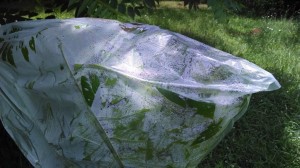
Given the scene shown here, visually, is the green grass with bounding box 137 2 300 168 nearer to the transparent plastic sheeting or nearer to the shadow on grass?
the shadow on grass

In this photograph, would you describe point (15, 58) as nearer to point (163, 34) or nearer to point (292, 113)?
point (163, 34)

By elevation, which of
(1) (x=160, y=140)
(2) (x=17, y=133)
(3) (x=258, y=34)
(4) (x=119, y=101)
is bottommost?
(3) (x=258, y=34)

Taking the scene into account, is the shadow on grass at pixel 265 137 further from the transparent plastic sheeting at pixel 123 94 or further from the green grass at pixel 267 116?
the transparent plastic sheeting at pixel 123 94

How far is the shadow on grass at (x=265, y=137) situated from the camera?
8.65ft

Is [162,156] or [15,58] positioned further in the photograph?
[15,58]

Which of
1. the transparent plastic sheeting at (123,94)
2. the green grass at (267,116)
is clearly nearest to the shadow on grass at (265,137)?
the green grass at (267,116)

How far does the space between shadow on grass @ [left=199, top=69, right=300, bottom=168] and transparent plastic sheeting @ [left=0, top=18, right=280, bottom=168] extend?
1240 mm

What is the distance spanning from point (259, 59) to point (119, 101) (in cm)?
316

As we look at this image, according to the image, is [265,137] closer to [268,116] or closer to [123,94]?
[268,116]

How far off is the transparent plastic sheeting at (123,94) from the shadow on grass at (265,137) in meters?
1.24

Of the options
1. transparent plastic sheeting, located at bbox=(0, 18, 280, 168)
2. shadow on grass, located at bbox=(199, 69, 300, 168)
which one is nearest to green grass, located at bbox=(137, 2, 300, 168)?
shadow on grass, located at bbox=(199, 69, 300, 168)

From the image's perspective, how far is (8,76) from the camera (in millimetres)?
1625

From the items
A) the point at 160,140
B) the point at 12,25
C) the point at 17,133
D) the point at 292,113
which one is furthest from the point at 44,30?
the point at 292,113

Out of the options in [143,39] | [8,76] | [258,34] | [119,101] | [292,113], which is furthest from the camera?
[258,34]
